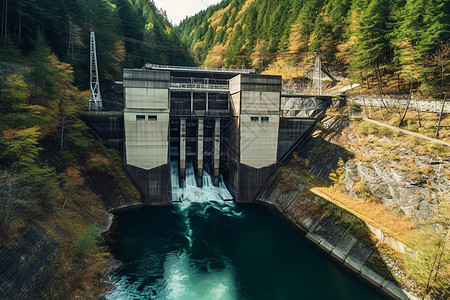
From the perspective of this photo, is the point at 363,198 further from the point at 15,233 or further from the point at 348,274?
the point at 15,233

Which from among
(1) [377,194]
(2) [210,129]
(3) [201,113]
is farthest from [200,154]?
(1) [377,194]

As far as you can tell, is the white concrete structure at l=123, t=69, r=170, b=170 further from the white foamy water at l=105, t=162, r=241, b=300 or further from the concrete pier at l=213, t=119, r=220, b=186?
the white foamy water at l=105, t=162, r=241, b=300

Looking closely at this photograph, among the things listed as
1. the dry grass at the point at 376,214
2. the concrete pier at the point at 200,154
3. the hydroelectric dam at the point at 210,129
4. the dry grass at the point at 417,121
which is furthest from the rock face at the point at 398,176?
the concrete pier at the point at 200,154

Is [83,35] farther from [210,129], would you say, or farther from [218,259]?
[218,259]

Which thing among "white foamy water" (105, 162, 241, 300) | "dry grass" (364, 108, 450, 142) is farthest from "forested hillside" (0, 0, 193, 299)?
"dry grass" (364, 108, 450, 142)

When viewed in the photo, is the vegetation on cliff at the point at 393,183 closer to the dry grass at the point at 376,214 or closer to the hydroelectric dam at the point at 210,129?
the dry grass at the point at 376,214

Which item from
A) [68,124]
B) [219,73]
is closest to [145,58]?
[219,73]
